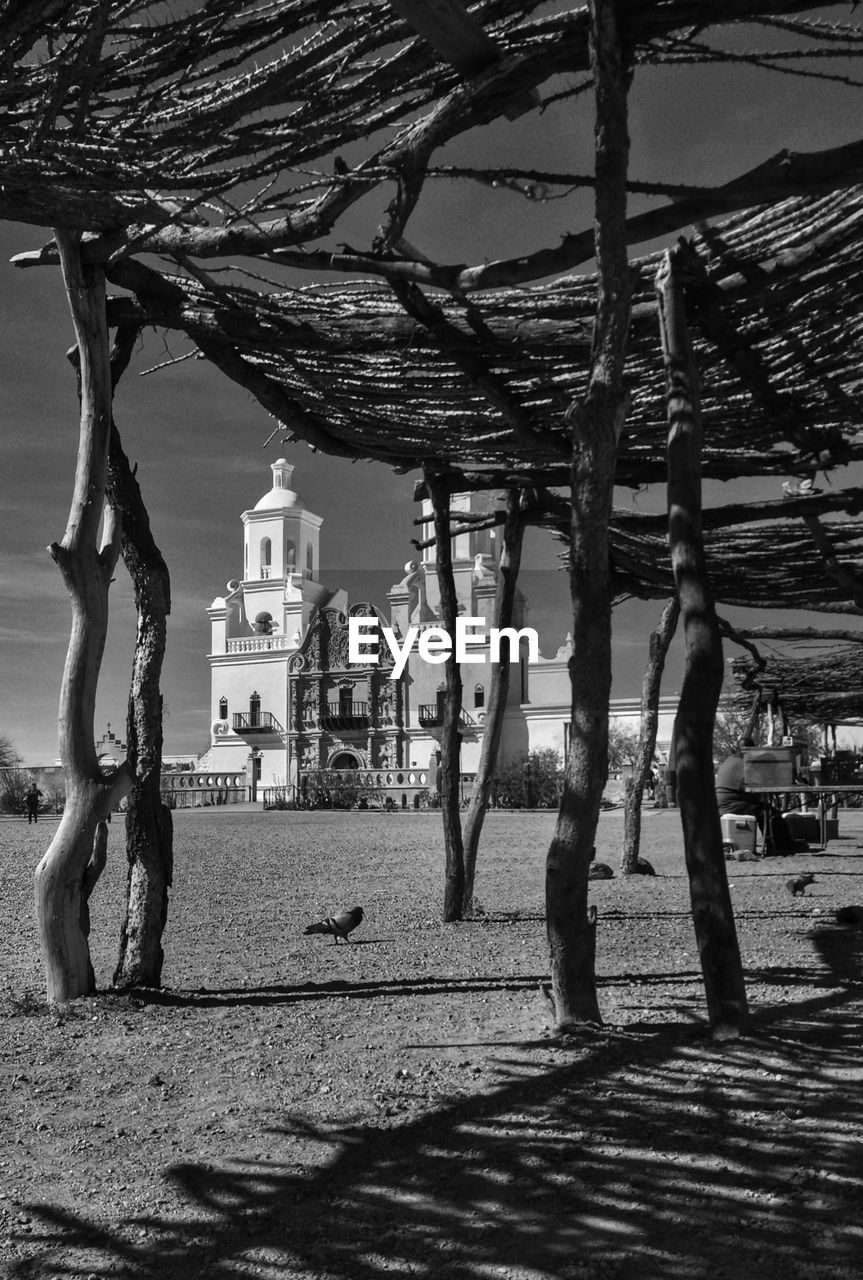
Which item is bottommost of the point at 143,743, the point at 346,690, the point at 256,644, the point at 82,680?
the point at 143,743

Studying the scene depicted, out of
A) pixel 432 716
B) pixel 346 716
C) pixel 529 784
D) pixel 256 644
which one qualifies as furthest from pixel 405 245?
pixel 256 644

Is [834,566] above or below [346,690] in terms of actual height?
below

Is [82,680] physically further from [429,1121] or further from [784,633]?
[784,633]

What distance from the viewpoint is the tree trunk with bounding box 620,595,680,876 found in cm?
1223

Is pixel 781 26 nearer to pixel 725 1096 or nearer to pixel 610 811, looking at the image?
pixel 725 1096

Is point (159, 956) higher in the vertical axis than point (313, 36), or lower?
lower

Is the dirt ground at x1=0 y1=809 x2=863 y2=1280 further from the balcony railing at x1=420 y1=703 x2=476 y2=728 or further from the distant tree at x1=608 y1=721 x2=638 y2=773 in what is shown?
the distant tree at x1=608 y1=721 x2=638 y2=773

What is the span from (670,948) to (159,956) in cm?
318

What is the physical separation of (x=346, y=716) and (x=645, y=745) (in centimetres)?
4422

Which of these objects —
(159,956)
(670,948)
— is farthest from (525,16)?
(670,948)

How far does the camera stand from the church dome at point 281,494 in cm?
6862

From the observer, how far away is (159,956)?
18.6 feet

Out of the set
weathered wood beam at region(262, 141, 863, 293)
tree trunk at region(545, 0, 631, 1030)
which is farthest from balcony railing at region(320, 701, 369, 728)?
tree trunk at region(545, 0, 631, 1030)

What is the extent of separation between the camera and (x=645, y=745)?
12.6 m
